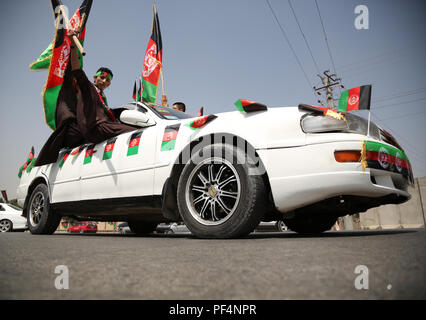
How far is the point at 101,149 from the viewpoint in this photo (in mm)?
3561

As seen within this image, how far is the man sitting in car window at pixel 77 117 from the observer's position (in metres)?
3.66

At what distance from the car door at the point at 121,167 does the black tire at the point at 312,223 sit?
5.97 ft

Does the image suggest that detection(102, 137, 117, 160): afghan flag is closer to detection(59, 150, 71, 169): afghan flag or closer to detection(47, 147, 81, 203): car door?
detection(47, 147, 81, 203): car door

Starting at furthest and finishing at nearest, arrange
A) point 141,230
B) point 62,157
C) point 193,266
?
point 141,230 → point 62,157 → point 193,266

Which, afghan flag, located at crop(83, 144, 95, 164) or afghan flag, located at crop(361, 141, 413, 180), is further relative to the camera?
afghan flag, located at crop(83, 144, 95, 164)

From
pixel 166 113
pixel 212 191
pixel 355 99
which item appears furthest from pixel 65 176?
pixel 355 99

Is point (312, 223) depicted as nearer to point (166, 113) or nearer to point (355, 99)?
point (355, 99)

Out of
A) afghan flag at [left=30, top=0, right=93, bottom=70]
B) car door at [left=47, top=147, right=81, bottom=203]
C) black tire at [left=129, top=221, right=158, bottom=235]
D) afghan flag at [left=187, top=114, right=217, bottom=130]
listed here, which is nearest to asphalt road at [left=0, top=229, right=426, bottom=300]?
afghan flag at [left=187, top=114, right=217, bottom=130]

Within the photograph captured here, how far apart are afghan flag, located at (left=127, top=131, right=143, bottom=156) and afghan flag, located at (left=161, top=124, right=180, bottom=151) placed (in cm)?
36

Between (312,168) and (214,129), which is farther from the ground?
(214,129)

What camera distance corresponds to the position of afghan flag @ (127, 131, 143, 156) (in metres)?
3.16
